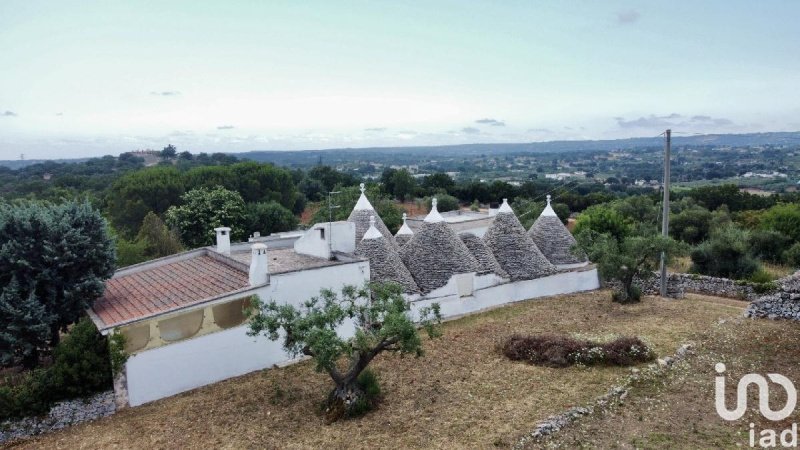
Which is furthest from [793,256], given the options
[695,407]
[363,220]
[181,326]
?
[181,326]

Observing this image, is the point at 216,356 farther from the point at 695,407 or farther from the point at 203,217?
the point at 203,217

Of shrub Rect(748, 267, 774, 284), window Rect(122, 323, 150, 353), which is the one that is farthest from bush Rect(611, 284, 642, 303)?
window Rect(122, 323, 150, 353)

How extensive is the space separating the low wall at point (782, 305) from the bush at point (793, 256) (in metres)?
12.6

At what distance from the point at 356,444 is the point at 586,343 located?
704 cm

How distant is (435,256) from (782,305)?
36.0 ft

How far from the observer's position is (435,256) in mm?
19578

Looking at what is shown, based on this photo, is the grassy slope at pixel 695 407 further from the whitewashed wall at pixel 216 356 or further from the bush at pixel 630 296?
the whitewashed wall at pixel 216 356

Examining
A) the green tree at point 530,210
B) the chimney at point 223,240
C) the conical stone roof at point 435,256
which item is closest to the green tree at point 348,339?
the conical stone roof at point 435,256

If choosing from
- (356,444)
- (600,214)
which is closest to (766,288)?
(600,214)

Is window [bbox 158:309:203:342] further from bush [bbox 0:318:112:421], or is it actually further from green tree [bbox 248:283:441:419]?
green tree [bbox 248:283:441:419]

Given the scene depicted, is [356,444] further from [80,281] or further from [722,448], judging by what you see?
[80,281]

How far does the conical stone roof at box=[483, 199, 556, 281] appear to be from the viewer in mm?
21203

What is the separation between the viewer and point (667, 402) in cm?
1081

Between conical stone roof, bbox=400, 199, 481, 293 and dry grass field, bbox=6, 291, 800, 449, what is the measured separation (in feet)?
10.2
